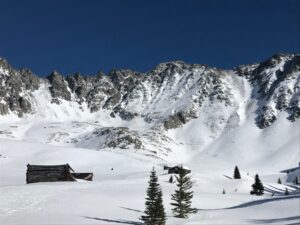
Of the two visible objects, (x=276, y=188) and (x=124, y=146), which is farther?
(x=124, y=146)

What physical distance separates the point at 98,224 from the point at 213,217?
334 inches

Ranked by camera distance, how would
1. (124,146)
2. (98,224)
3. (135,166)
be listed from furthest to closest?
(124,146), (135,166), (98,224)

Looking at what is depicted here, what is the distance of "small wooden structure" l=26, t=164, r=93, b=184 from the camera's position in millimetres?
65000

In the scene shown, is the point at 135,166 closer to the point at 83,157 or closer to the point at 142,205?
the point at 83,157

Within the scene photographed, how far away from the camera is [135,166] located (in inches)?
4119

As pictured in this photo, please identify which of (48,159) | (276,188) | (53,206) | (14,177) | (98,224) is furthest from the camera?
(48,159)

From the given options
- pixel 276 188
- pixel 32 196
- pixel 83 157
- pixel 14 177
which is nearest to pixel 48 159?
pixel 83 157

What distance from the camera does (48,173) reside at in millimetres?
66375

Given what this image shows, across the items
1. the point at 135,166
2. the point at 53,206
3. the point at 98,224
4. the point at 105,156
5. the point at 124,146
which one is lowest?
the point at 98,224

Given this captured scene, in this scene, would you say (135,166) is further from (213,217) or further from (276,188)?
→ (213,217)

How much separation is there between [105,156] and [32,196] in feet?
270

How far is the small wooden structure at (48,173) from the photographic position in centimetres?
6500

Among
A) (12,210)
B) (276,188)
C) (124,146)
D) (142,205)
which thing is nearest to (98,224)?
(12,210)

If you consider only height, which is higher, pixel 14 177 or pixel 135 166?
pixel 135 166
